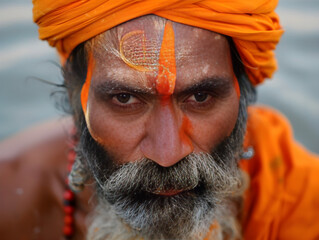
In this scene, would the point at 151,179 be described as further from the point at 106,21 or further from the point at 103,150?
the point at 106,21

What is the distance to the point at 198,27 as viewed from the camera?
180 cm

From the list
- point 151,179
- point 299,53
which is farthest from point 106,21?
point 299,53

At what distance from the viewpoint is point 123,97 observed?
6.17ft

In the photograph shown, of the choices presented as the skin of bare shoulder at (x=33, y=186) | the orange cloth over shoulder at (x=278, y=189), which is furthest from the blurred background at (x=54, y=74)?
the orange cloth over shoulder at (x=278, y=189)

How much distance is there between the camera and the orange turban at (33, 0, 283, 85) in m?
1.75

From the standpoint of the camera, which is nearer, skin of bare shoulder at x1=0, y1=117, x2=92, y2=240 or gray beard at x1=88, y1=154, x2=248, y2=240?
gray beard at x1=88, y1=154, x2=248, y2=240

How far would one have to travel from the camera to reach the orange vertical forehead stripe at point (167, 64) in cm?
176

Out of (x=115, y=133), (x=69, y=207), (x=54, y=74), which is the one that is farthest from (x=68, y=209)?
(x=54, y=74)

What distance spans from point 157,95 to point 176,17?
32cm

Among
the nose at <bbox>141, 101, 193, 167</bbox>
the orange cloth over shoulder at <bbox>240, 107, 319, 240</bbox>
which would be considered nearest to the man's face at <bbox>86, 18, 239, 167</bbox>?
the nose at <bbox>141, 101, 193, 167</bbox>

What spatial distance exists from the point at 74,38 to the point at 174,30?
48 centimetres

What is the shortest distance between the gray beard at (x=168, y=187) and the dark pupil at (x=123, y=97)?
265mm

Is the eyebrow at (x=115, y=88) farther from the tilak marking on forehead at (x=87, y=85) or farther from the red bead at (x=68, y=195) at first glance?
the red bead at (x=68, y=195)

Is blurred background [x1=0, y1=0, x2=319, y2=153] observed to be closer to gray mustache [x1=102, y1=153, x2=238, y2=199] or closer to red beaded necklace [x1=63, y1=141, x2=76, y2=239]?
red beaded necklace [x1=63, y1=141, x2=76, y2=239]
